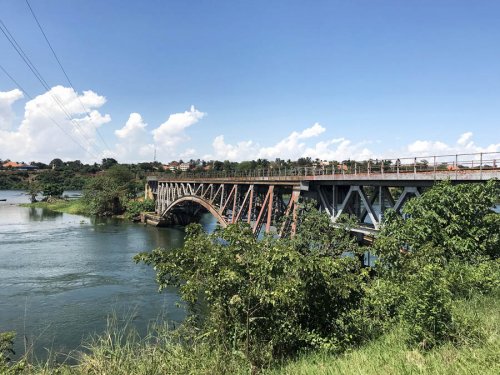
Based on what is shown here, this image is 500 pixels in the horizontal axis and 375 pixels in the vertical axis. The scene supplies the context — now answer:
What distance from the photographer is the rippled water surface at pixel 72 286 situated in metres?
19.3

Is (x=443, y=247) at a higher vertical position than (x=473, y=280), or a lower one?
higher

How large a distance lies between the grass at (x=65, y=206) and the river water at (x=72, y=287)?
2953 centimetres

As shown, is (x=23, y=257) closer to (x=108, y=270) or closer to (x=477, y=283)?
(x=108, y=270)

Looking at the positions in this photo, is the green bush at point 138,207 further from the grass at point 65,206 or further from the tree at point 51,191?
the tree at point 51,191

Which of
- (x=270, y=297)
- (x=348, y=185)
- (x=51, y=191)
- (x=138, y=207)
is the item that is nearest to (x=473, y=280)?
(x=270, y=297)

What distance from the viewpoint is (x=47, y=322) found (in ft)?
65.9

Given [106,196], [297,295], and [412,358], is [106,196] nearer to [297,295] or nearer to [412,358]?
[297,295]

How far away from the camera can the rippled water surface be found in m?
19.3

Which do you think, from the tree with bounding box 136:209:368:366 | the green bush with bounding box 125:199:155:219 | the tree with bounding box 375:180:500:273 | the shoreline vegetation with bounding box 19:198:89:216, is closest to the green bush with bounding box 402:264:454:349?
the tree with bounding box 136:209:368:366

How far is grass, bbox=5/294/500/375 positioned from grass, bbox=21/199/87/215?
252 feet

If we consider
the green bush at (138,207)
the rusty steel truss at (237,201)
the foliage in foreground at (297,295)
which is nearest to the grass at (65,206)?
the green bush at (138,207)

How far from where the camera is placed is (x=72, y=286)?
27.0 meters

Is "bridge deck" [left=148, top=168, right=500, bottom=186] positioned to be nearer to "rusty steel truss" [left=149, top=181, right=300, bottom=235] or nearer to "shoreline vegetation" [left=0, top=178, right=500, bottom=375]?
"rusty steel truss" [left=149, top=181, right=300, bottom=235]

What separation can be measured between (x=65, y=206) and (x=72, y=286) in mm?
69351
